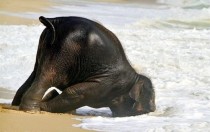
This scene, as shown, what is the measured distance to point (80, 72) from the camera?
24.8ft

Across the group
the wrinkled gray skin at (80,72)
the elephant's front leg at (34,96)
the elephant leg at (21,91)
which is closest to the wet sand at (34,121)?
the elephant's front leg at (34,96)

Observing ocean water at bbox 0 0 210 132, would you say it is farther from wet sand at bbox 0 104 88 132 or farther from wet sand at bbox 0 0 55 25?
wet sand at bbox 0 0 55 25

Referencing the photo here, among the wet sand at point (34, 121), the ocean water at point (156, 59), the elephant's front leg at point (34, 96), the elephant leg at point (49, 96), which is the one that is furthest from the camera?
the elephant leg at point (49, 96)

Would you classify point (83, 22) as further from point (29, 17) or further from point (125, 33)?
point (29, 17)

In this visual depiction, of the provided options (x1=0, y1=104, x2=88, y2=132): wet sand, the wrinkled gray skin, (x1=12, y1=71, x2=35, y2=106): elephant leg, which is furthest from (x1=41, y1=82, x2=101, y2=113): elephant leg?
(x1=12, y1=71, x2=35, y2=106): elephant leg

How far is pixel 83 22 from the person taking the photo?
7617 millimetres

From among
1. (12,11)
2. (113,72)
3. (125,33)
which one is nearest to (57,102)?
(113,72)

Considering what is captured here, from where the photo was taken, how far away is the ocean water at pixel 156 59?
7.12m

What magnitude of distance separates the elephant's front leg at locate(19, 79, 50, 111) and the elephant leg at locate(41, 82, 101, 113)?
9 centimetres

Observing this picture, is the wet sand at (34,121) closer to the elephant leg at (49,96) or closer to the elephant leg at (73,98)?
the elephant leg at (73,98)

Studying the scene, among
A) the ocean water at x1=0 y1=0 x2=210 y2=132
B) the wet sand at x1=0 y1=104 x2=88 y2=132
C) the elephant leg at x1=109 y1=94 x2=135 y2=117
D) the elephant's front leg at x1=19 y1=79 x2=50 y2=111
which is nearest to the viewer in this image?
the wet sand at x1=0 y1=104 x2=88 y2=132

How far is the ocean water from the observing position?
7117mm

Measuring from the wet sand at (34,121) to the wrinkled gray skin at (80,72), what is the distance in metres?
0.24

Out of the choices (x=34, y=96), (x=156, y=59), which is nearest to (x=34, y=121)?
(x=34, y=96)
